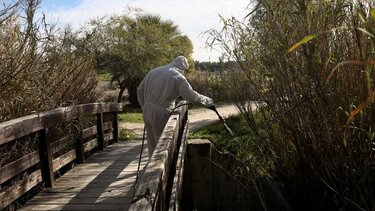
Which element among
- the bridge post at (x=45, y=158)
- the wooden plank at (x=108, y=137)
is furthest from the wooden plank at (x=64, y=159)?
the wooden plank at (x=108, y=137)

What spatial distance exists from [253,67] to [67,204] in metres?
2.34

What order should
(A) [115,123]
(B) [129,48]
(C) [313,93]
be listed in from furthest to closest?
(B) [129,48]
(A) [115,123]
(C) [313,93]

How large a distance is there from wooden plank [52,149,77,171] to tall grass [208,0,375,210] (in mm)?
2236

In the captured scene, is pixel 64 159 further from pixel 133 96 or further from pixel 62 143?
pixel 133 96

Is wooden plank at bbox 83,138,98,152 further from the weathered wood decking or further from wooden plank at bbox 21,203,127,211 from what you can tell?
wooden plank at bbox 21,203,127,211

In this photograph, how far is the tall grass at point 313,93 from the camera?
3744mm

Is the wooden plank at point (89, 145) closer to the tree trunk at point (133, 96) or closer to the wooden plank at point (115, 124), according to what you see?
the wooden plank at point (115, 124)

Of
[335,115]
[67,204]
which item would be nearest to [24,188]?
[67,204]

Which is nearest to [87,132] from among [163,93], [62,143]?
[62,143]

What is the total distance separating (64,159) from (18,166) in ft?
4.45

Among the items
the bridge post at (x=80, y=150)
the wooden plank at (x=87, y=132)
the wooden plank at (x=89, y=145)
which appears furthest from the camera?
the wooden plank at (x=89, y=145)

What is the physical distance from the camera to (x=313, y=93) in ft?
13.5

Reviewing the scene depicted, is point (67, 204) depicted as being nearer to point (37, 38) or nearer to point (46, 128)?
point (46, 128)

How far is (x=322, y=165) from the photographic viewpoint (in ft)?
14.2
